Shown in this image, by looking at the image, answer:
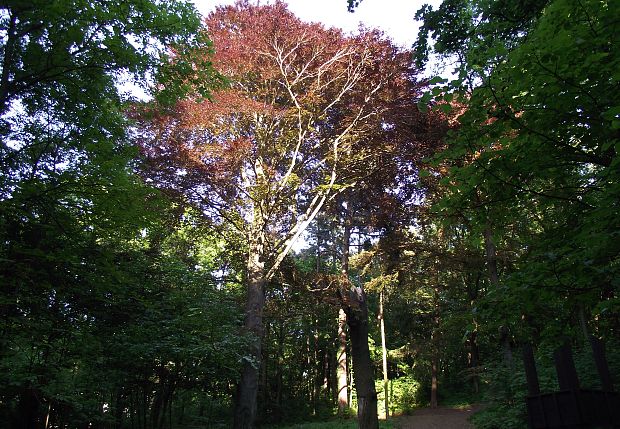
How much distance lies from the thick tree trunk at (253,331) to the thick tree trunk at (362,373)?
242cm

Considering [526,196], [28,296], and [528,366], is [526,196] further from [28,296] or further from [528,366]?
[28,296]

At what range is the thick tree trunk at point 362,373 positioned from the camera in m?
8.44

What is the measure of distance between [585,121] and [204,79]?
519cm

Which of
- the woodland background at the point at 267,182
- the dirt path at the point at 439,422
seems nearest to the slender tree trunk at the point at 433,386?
the dirt path at the point at 439,422

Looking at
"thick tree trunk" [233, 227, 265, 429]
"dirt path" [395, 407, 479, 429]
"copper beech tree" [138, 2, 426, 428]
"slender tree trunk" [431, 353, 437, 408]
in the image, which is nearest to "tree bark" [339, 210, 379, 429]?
"thick tree trunk" [233, 227, 265, 429]

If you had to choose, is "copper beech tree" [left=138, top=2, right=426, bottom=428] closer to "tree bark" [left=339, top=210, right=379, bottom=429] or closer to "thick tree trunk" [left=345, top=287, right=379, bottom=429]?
"tree bark" [left=339, top=210, right=379, bottom=429]

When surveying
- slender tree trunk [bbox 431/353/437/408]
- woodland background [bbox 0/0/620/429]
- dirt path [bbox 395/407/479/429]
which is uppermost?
woodland background [bbox 0/0/620/429]

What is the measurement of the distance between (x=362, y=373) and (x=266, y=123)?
6747 millimetres

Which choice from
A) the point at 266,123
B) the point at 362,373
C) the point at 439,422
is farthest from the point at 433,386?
the point at 266,123

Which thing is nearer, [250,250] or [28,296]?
[28,296]

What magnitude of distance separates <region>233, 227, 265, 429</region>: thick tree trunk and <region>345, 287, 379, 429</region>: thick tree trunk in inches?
95.4

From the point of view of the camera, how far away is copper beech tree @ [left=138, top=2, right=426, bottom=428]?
32.8ft

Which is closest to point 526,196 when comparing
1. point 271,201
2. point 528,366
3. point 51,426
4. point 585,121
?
point 585,121

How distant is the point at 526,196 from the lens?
381cm
